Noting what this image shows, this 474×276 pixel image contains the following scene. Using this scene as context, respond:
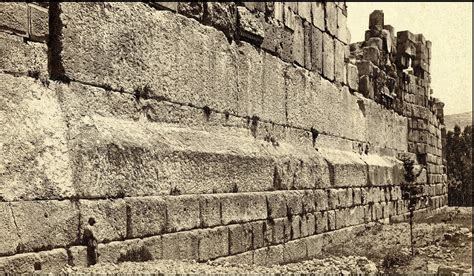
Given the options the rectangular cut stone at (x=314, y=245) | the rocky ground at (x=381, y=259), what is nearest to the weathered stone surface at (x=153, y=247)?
the rocky ground at (x=381, y=259)

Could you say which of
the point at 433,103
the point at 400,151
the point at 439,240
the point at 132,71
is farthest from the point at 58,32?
the point at 433,103

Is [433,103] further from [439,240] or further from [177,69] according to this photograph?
[177,69]

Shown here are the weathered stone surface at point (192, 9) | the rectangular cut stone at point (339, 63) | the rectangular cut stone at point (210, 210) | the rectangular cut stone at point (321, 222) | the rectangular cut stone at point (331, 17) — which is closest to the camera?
the rectangular cut stone at point (210, 210)

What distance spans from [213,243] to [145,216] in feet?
3.55

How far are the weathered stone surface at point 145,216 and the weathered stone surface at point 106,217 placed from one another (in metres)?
0.07

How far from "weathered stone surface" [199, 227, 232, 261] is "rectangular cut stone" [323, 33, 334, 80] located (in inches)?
165

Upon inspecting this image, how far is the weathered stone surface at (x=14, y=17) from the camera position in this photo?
4340 millimetres

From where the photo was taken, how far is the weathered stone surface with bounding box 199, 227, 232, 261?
581 centimetres

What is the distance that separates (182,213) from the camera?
18.4 feet

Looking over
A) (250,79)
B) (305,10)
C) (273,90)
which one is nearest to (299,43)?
(305,10)

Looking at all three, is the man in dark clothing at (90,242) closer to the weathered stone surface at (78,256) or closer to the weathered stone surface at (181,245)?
the weathered stone surface at (78,256)

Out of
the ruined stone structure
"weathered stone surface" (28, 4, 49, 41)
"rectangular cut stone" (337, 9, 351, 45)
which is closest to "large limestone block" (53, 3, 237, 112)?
the ruined stone structure

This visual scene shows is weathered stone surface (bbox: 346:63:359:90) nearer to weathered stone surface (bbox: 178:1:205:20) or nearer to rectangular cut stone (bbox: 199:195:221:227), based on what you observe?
→ weathered stone surface (bbox: 178:1:205:20)

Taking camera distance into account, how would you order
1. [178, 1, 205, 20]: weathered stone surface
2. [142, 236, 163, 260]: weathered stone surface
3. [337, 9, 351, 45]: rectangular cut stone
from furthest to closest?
[337, 9, 351, 45]: rectangular cut stone < [178, 1, 205, 20]: weathered stone surface < [142, 236, 163, 260]: weathered stone surface
